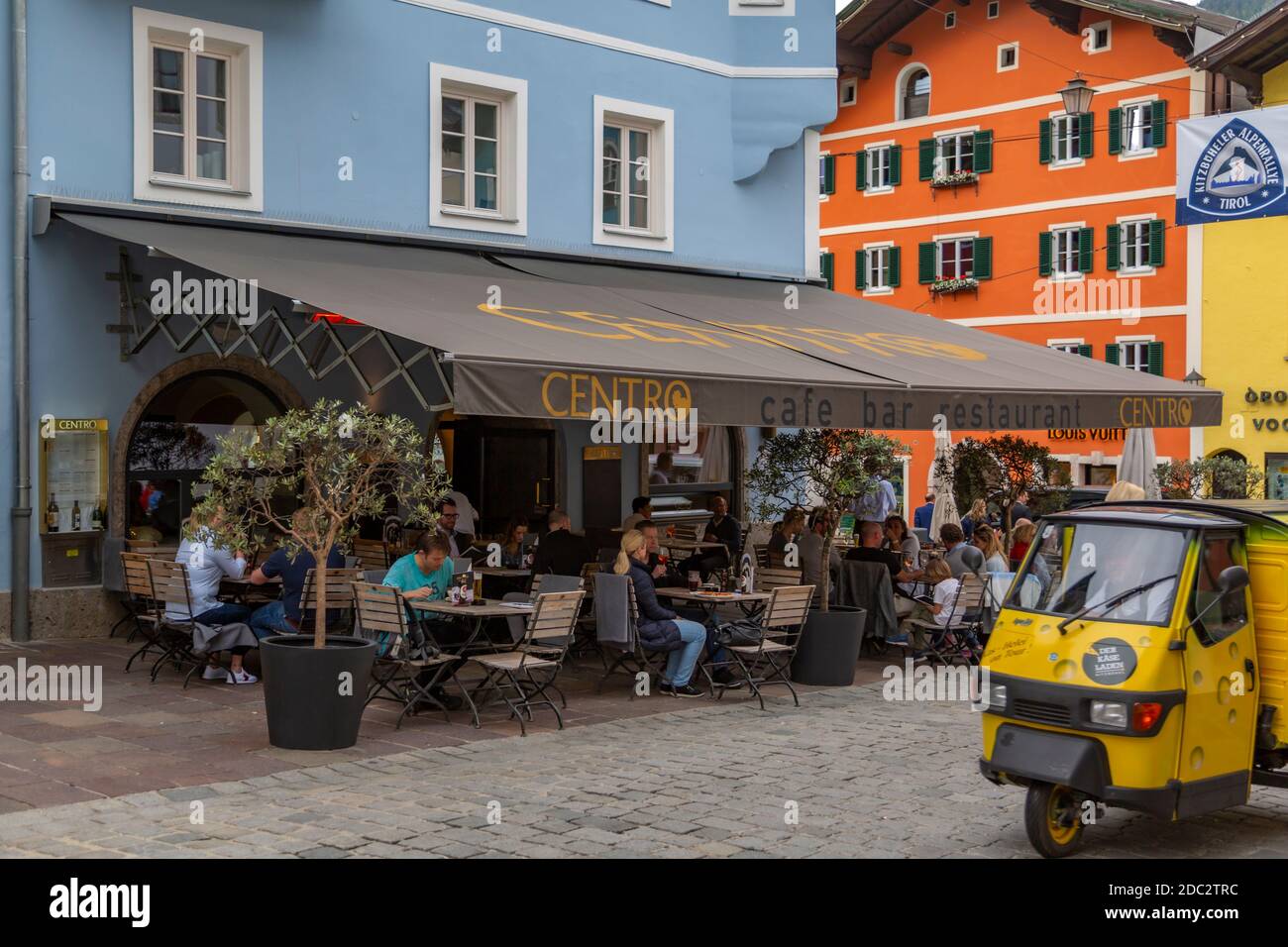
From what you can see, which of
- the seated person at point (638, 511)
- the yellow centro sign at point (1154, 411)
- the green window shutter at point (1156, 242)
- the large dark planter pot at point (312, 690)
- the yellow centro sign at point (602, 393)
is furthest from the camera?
the green window shutter at point (1156, 242)

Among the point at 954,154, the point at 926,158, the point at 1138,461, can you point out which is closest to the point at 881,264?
the point at 926,158

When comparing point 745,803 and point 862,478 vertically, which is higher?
point 862,478

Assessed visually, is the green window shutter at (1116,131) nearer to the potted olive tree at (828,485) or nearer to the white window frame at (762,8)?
the white window frame at (762,8)

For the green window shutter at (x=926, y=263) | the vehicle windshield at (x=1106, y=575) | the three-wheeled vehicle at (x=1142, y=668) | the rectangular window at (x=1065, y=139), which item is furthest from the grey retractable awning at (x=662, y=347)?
the green window shutter at (x=926, y=263)

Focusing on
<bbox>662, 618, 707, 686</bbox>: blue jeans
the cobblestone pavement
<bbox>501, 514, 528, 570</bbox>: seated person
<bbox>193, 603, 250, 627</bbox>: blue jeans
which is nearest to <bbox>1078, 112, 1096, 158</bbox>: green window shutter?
<bbox>501, 514, 528, 570</bbox>: seated person

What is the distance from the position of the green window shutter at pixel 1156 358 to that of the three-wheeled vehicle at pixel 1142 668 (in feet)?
84.8

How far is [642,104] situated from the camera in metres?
16.6

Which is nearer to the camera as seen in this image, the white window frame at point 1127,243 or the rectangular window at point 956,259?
the white window frame at point 1127,243

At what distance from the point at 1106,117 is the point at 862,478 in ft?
76.2

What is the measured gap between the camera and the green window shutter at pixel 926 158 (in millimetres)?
35312

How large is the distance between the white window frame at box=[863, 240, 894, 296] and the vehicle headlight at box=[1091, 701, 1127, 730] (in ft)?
99.9

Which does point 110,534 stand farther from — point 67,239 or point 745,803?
point 745,803
